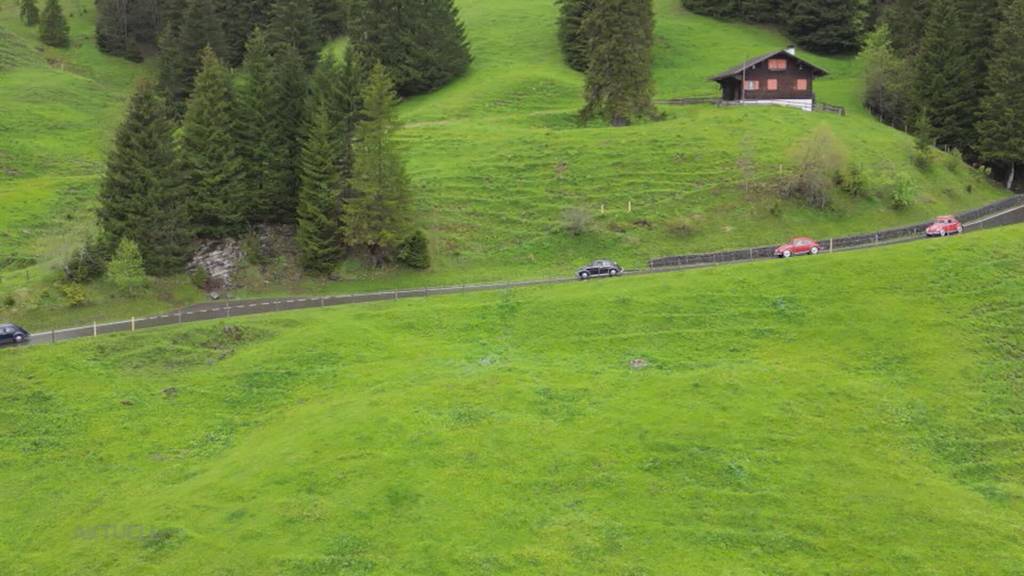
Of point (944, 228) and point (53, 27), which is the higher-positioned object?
point (53, 27)

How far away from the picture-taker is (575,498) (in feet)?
120

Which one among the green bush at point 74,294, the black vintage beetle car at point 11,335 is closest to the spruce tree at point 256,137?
the green bush at point 74,294

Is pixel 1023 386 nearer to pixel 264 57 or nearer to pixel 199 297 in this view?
pixel 199 297

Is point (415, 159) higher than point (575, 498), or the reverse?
point (415, 159)

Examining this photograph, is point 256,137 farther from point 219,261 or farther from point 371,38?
point 371,38

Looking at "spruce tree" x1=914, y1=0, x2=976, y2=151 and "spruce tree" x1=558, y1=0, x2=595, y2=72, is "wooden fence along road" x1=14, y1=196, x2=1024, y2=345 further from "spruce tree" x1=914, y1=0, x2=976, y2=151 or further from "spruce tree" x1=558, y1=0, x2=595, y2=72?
"spruce tree" x1=558, y1=0, x2=595, y2=72

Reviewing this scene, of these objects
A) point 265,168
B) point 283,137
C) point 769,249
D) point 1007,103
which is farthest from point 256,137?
point 1007,103

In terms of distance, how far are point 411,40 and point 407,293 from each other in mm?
60595

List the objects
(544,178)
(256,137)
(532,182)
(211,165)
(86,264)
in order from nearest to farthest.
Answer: (86,264), (211,165), (256,137), (532,182), (544,178)

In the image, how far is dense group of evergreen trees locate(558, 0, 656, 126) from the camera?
88.2 metres

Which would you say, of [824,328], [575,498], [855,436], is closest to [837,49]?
[824,328]

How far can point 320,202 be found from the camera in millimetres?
63375

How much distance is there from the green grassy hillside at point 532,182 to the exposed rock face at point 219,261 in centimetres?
202

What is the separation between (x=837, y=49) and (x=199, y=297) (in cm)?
10699
